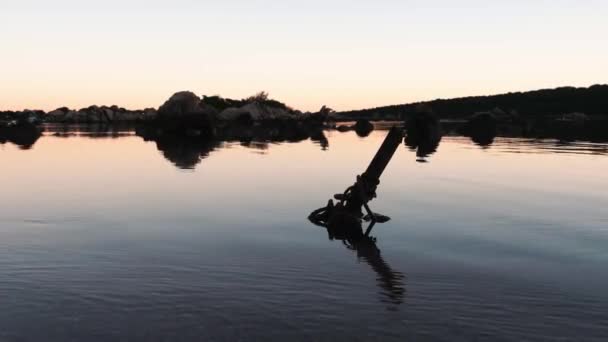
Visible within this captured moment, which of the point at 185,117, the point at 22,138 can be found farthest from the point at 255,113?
the point at 22,138

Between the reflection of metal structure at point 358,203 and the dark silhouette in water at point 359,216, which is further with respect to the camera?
the reflection of metal structure at point 358,203

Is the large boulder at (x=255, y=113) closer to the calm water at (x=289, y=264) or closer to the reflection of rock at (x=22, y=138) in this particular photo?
the reflection of rock at (x=22, y=138)

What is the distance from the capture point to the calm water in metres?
6.52

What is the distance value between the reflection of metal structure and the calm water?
16.8 inches

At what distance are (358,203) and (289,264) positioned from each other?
4.33 meters

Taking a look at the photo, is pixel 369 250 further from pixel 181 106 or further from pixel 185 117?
pixel 181 106

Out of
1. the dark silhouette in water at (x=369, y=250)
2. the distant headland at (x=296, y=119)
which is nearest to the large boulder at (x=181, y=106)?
the distant headland at (x=296, y=119)

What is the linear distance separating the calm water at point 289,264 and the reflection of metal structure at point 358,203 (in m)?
0.43

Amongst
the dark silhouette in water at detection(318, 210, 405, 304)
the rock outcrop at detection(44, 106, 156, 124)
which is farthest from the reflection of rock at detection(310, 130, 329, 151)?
the rock outcrop at detection(44, 106, 156, 124)

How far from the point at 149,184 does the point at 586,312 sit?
1554 centimetres

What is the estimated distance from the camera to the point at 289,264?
925 cm

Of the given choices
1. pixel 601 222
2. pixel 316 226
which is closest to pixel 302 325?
pixel 316 226

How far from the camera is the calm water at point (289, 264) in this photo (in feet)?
21.4

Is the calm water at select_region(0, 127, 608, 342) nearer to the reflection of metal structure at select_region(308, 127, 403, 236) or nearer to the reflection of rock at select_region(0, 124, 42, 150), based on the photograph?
the reflection of metal structure at select_region(308, 127, 403, 236)
